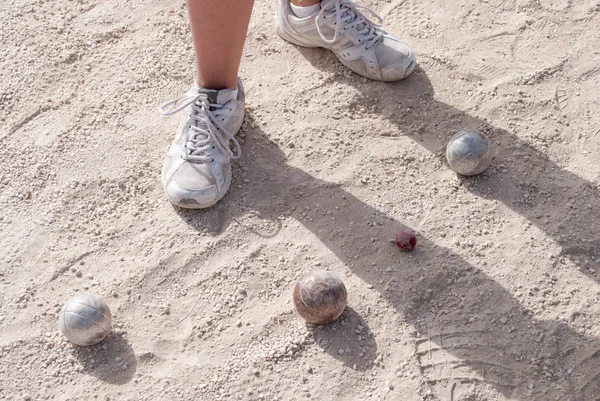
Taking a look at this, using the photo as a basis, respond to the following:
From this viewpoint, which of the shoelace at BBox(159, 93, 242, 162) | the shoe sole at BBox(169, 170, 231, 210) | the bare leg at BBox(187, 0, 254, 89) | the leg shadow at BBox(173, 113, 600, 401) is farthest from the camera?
the shoelace at BBox(159, 93, 242, 162)

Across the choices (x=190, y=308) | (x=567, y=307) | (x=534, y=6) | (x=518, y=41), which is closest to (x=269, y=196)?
(x=190, y=308)

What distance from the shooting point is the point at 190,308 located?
10.1 ft

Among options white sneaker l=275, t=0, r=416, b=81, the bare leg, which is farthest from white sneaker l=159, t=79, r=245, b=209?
white sneaker l=275, t=0, r=416, b=81

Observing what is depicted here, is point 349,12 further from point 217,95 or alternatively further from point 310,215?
point 310,215

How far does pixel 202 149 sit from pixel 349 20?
1.07 m

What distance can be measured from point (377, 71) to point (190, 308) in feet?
5.07

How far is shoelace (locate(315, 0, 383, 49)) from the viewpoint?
3885 millimetres

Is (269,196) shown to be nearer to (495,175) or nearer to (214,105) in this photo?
(214,105)

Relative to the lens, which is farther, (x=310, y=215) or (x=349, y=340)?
(x=310, y=215)

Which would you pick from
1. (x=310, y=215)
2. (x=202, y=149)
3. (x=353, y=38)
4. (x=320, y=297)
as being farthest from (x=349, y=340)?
(x=353, y=38)

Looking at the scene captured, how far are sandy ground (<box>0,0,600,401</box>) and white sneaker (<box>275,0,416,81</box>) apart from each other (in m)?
0.10

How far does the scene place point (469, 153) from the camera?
336 centimetres

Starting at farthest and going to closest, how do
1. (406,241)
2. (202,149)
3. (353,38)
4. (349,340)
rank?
(353,38) → (202,149) → (406,241) → (349,340)

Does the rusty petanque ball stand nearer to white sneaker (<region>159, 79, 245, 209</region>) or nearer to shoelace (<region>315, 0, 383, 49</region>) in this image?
white sneaker (<region>159, 79, 245, 209</region>)
